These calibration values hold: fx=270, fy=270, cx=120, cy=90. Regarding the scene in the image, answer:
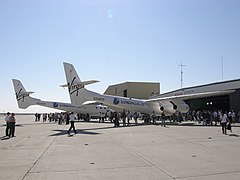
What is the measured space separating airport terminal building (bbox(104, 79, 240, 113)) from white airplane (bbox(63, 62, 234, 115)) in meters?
3.53

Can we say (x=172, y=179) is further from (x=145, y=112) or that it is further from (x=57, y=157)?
(x=145, y=112)

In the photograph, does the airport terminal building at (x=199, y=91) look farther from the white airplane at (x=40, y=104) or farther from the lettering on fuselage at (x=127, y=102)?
the white airplane at (x=40, y=104)

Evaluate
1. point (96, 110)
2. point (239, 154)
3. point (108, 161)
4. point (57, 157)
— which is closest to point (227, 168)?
point (239, 154)

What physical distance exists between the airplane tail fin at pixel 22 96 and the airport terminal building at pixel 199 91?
75.4 feet

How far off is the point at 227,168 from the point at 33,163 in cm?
538

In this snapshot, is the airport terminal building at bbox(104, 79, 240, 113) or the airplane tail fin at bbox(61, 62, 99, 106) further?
the airport terminal building at bbox(104, 79, 240, 113)

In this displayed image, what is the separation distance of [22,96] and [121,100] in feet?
47.1

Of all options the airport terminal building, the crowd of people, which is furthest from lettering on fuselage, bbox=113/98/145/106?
the airport terminal building

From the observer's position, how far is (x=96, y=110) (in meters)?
42.7

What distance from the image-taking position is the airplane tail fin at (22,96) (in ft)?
120

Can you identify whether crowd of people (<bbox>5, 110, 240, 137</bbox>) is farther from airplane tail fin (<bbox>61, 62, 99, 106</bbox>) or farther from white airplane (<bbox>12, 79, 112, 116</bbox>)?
airplane tail fin (<bbox>61, 62, 99, 106</bbox>)

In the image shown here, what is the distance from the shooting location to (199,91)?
4041 cm

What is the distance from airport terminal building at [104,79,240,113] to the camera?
34.6 metres

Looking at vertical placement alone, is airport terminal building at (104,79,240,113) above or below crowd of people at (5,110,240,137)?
above
